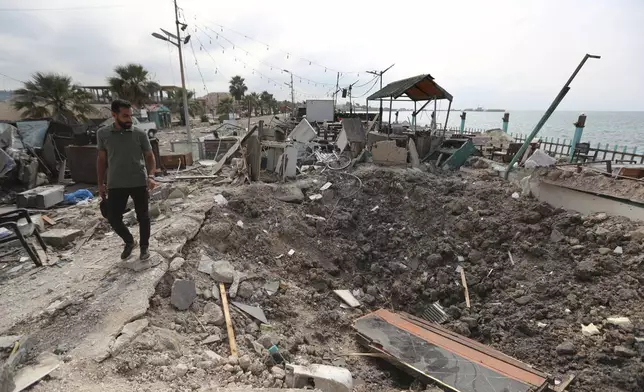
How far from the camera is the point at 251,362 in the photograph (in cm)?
282

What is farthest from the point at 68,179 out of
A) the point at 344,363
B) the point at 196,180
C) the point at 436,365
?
the point at 436,365

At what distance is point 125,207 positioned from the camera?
3.46 m

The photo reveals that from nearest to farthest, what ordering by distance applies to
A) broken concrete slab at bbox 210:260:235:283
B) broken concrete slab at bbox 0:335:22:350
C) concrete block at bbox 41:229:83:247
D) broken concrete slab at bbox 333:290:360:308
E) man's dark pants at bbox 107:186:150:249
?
broken concrete slab at bbox 0:335:22:350, man's dark pants at bbox 107:186:150:249, broken concrete slab at bbox 210:260:235:283, concrete block at bbox 41:229:83:247, broken concrete slab at bbox 333:290:360:308

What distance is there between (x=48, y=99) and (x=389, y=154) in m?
18.8

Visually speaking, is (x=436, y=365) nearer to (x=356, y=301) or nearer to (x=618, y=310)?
(x=356, y=301)

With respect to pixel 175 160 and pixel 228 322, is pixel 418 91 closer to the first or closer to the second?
pixel 175 160

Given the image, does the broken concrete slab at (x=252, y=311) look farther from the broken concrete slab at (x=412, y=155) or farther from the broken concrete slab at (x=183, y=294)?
the broken concrete slab at (x=412, y=155)

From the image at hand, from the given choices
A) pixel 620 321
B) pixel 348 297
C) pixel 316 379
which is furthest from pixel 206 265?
pixel 620 321

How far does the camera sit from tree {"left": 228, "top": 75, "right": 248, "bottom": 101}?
156ft

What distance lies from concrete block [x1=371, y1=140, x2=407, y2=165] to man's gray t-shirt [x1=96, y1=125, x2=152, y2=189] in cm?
777

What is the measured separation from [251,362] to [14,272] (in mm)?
3293

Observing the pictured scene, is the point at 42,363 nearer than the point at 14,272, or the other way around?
the point at 42,363

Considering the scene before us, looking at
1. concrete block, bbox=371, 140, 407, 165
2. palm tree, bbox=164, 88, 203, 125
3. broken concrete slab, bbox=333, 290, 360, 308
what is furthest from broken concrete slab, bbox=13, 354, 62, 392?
palm tree, bbox=164, 88, 203, 125

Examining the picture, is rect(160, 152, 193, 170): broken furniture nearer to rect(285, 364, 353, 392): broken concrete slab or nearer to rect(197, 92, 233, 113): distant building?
rect(285, 364, 353, 392): broken concrete slab
